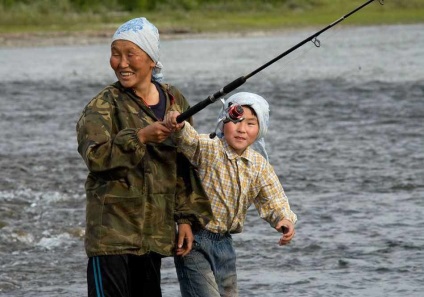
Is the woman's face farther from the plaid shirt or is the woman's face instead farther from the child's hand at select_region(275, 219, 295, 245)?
the child's hand at select_region(275, 219, 295, 245)

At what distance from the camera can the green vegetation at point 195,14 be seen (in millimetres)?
59250

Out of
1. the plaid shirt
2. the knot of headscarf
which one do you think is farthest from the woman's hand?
the knot of headscarf

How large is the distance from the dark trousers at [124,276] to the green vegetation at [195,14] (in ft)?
167

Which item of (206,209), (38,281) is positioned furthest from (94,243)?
(38,281)

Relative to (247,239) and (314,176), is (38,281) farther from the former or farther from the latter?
(314,176)

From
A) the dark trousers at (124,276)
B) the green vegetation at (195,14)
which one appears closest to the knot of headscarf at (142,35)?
the dark trousers at (124,276)

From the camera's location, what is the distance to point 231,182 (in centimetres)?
584

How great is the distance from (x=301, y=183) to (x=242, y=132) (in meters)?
7.56

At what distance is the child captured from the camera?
5816 mm

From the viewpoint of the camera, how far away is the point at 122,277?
5.51m

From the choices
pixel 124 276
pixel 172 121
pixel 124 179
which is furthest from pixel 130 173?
pixel 124 276

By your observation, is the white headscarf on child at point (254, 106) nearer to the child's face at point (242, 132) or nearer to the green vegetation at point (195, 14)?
the child's face at point (242, 132)

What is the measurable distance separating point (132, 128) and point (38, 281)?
3746mm

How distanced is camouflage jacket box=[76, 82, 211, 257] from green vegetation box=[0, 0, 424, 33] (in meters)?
50.8
